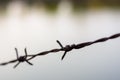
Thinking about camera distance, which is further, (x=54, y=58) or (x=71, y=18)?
(x=71, y=18)

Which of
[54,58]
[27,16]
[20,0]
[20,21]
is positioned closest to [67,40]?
[54,58]

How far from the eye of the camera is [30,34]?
58.5ft

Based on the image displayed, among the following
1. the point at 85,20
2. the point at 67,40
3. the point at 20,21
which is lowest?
the point at 85,20

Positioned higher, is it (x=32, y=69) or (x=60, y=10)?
(x=32, y=69)

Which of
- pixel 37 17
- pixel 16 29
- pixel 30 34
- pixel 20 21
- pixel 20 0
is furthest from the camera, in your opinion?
pixel 20 0

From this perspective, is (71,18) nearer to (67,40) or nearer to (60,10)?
(60,10)

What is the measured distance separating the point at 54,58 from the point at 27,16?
395 inches

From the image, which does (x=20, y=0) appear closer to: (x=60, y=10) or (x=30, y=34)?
(x=60, y=10)

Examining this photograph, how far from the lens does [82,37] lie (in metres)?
14.6

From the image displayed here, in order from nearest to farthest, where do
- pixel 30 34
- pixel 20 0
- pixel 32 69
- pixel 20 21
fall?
pixel 32 69, pixel 30 34, pixel 20 21, pixel 20 0

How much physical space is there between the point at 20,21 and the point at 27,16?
1.63 metres

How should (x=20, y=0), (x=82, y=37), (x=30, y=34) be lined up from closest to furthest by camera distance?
(x=82, y=37)
(x=30, y=34)
(x=20, y=0)

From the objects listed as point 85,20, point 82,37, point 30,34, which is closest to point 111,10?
point 85,20

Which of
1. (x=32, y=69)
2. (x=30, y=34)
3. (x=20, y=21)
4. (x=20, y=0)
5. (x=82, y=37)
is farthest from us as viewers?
(x=20, y=0)
